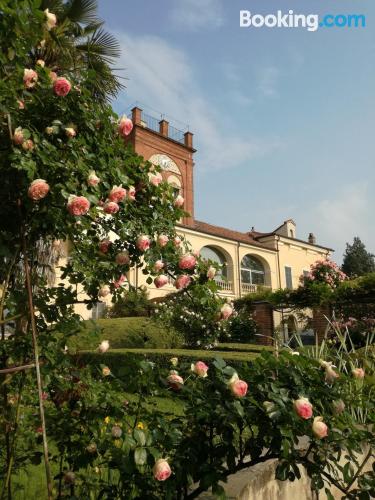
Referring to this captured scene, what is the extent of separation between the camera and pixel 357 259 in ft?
148

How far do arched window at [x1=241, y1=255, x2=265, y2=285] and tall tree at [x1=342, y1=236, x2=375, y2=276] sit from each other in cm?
1986

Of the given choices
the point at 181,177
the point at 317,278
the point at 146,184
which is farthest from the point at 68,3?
the point at 181,177

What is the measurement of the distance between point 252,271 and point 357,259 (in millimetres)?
22624

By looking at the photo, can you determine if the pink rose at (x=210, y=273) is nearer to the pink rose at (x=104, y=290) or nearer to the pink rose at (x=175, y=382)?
the pink rose at (x=104, y=290)

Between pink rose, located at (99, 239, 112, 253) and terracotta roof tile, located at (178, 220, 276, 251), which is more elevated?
terracotta roof tile, located at (178, 220, 276, 251)

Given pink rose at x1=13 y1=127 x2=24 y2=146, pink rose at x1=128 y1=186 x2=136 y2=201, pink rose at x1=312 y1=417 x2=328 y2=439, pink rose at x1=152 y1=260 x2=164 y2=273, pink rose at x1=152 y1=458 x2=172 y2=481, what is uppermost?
pink rose at x1=13 y1=127 x2=24 y2=146

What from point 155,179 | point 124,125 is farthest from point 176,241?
point 124,125

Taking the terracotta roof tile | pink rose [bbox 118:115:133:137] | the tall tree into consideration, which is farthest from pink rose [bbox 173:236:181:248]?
the tall tree

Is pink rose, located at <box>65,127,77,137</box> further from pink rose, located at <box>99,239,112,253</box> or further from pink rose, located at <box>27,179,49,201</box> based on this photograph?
pink rose, located at <box>99,239,112,253</box>

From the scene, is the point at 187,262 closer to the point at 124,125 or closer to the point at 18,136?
the point at 124,125

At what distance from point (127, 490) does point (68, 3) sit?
9190 millimetres

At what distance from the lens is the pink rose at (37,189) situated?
1656 millimetres

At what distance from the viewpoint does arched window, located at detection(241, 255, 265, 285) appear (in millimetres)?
26938

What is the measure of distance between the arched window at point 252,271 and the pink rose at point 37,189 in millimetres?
25314
